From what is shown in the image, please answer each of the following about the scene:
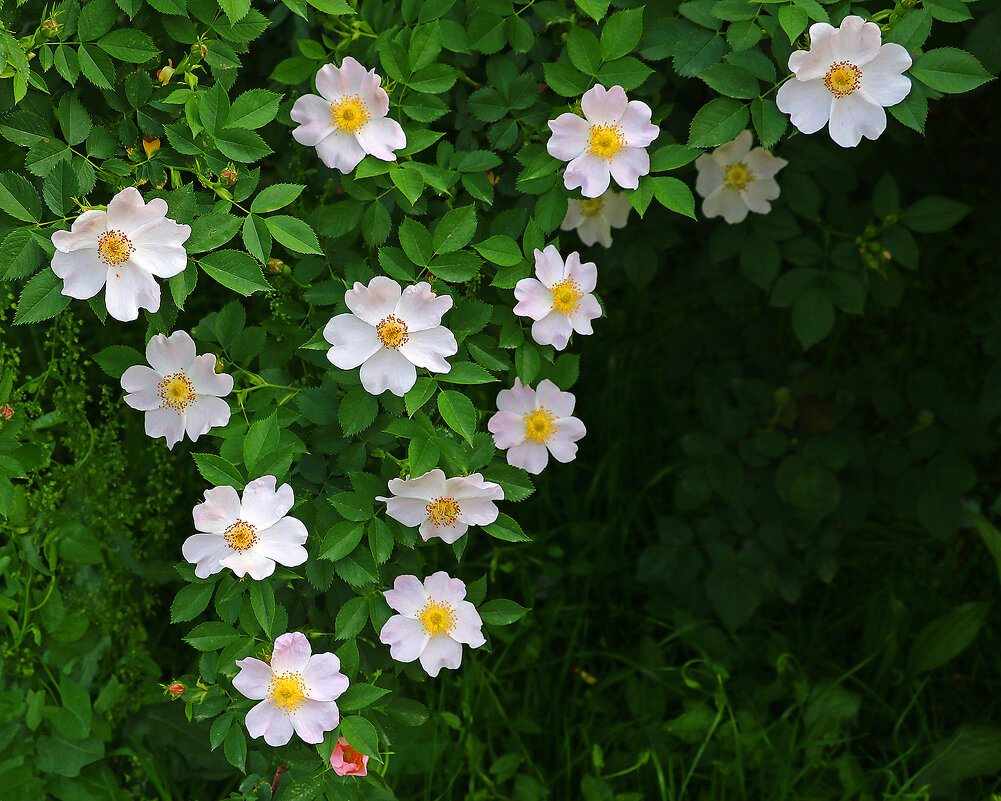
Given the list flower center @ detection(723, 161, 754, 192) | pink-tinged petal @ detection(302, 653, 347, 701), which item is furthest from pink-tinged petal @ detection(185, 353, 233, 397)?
flower center @ detection(723, 161, 754, 192)

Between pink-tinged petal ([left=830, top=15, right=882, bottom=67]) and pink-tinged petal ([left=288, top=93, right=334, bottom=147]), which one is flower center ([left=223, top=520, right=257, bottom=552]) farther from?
pink-tinged petal ([left=830, top=15, right=882, bottom=67])

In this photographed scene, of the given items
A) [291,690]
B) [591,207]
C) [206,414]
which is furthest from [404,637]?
[591,207]

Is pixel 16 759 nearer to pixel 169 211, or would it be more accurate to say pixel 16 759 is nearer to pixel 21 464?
pixel 21 464

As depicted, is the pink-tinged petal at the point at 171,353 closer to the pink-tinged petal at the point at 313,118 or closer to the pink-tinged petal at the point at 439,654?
the pink-tinged petal at the point at 313,118

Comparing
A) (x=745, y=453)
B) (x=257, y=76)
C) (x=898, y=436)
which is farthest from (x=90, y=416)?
(x=898, y=436)

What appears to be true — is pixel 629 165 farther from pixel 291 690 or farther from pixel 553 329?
pixel 291 690

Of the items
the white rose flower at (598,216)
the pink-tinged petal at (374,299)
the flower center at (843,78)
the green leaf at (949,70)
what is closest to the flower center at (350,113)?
the pink-tinged petal at (374,299)
